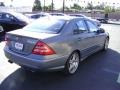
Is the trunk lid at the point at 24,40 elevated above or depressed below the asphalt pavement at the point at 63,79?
above

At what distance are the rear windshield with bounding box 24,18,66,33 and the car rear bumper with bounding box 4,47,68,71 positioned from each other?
0.78m

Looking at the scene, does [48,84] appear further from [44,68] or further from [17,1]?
[17,1]

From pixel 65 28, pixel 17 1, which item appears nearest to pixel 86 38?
pixel 65 28

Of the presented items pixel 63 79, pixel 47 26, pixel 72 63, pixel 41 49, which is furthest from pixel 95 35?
pixel 41 49

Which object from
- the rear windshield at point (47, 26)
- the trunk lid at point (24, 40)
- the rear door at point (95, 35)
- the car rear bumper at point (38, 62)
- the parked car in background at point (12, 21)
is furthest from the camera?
the parked car in background at point (12, 21)

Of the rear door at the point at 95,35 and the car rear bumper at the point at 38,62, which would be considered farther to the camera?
the rear door at the point at 95,35

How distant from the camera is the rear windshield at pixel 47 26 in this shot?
5234 millimetres

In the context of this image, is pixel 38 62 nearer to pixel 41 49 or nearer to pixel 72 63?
pixel 41 49

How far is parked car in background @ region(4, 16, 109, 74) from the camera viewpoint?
15.0ft

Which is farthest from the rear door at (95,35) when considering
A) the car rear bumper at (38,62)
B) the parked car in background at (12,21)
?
the parked car in background at (12,21)

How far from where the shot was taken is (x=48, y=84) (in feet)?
15.8

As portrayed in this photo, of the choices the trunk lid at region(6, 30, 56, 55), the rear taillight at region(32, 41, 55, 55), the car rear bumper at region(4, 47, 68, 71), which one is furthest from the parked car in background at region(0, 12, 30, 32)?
the rear taillight at region(32, 41, 55, 55)

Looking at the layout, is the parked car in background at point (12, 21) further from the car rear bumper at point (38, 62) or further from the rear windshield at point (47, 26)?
the car rear bumper at point (38, 62)

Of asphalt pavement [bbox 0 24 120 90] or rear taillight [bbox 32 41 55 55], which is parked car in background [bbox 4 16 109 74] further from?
asphalt pavement [bbox 0 24 120 90]
